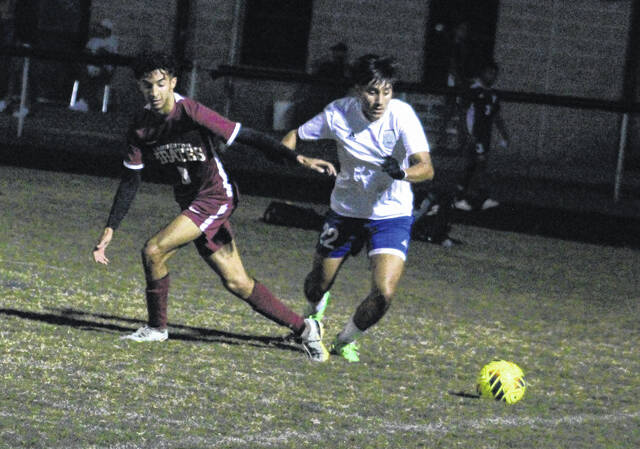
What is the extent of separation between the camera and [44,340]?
28.8 feet

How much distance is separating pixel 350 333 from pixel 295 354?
388 millimetres

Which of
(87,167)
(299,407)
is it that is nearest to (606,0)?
(87,167)

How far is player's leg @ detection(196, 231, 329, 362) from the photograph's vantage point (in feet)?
29.5

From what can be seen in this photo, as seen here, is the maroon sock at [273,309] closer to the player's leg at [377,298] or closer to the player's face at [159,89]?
the player's leg at [377,298]

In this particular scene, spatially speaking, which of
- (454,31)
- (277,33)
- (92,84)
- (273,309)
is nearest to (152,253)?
(273,309)

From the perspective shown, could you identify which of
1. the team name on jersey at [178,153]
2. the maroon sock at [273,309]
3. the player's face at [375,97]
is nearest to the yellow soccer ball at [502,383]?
the maroon sock at [273,309]

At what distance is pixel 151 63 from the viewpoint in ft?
28.1

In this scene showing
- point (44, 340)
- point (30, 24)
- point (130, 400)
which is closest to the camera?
point (130, 400)

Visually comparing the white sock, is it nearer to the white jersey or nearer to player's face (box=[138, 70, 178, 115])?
the white jersey

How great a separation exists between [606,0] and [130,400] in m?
20.6

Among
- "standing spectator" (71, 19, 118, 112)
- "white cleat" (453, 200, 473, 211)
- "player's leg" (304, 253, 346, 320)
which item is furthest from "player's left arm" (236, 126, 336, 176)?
"standing spectator" (71, 19, 118, 112)

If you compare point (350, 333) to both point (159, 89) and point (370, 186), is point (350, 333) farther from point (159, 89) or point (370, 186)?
point (159, 89)

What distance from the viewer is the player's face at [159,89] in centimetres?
865

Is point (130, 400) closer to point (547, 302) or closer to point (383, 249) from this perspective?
point (383, 249)
